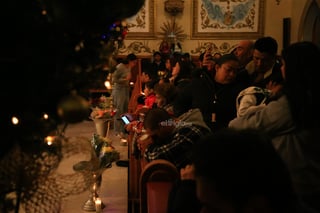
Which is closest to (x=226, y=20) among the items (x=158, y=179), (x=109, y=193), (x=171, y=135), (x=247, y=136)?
(x=109, y=193)

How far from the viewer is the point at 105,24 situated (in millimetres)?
1211

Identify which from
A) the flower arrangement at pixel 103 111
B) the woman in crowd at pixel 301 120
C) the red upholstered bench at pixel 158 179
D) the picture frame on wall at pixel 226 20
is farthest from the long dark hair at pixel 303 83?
the picture frame on wall at pixel 226 20

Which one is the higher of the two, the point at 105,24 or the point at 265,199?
the point at 105,24

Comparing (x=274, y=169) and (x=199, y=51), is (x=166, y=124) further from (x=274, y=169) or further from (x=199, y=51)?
(x=199, y=51)

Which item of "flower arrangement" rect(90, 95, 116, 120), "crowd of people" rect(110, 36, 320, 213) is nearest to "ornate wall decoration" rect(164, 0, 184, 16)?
"flower arrangement" rect(90, 95, 116, 120)

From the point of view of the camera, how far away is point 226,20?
12.2m

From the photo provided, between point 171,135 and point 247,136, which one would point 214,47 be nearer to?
point 171,135

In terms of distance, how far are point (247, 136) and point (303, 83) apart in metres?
0.88

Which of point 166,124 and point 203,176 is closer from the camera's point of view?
point 203,176

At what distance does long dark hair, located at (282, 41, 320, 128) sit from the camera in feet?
6.14

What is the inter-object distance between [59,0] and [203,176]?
573 mm

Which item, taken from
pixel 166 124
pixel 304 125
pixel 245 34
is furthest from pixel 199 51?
pixel 304 125

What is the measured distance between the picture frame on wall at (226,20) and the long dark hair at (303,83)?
10425 millimetres

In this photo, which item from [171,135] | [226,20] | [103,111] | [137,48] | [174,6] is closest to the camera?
[171,135]
